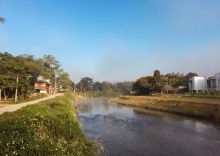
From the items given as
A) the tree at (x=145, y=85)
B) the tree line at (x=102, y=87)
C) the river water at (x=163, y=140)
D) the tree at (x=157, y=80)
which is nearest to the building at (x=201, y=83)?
the tree at (x=157, y=80)

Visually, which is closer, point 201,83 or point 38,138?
point 38,138

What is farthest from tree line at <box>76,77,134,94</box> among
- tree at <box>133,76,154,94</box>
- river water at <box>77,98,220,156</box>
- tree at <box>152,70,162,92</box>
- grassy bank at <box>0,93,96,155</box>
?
grassy bank at <box>0,93,96,155</box>

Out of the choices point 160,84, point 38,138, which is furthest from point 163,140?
point 160,84

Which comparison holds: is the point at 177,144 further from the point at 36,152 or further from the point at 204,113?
the point at 204,113

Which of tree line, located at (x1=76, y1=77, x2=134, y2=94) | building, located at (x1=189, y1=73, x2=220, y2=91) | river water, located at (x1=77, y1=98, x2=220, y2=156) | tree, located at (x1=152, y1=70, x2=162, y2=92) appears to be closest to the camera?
river water, located at (x1=77, y1=98, x2=220, y2=156)

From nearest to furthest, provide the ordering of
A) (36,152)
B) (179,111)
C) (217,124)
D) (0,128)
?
(36,152)
(0,128)
(217,124)
(179,111)

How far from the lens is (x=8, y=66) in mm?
38219

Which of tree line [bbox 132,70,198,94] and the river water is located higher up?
tree line [bbox 132,70,198,94]

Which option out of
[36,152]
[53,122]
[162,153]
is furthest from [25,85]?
[36,152]

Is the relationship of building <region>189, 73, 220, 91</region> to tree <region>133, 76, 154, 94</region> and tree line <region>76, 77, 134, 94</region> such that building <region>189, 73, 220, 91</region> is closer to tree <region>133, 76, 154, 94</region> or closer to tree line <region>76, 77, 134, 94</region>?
tree <region>133, 76, 154, 94</region>

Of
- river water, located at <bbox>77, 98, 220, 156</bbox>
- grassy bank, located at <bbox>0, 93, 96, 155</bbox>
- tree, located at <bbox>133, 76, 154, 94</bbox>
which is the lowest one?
river water, located at <bbox>77, 98, 220, 156</bbox>

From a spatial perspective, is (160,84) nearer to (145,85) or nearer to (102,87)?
(145,85)

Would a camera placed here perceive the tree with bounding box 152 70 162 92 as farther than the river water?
Yes

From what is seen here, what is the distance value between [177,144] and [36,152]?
1387 cm
